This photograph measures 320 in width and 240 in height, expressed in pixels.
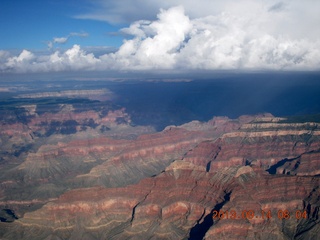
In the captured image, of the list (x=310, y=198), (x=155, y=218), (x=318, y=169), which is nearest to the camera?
(x=310, y=198)

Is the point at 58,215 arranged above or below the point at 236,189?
below

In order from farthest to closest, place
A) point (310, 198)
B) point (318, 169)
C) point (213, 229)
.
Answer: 1. point (318, 169)
2. point (310, 198)
3. point (213, 229)

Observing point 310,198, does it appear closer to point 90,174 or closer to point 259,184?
point 259,184

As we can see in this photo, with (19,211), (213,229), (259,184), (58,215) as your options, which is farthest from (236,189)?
(19,211)

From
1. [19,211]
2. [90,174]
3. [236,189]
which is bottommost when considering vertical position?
[19,211]
